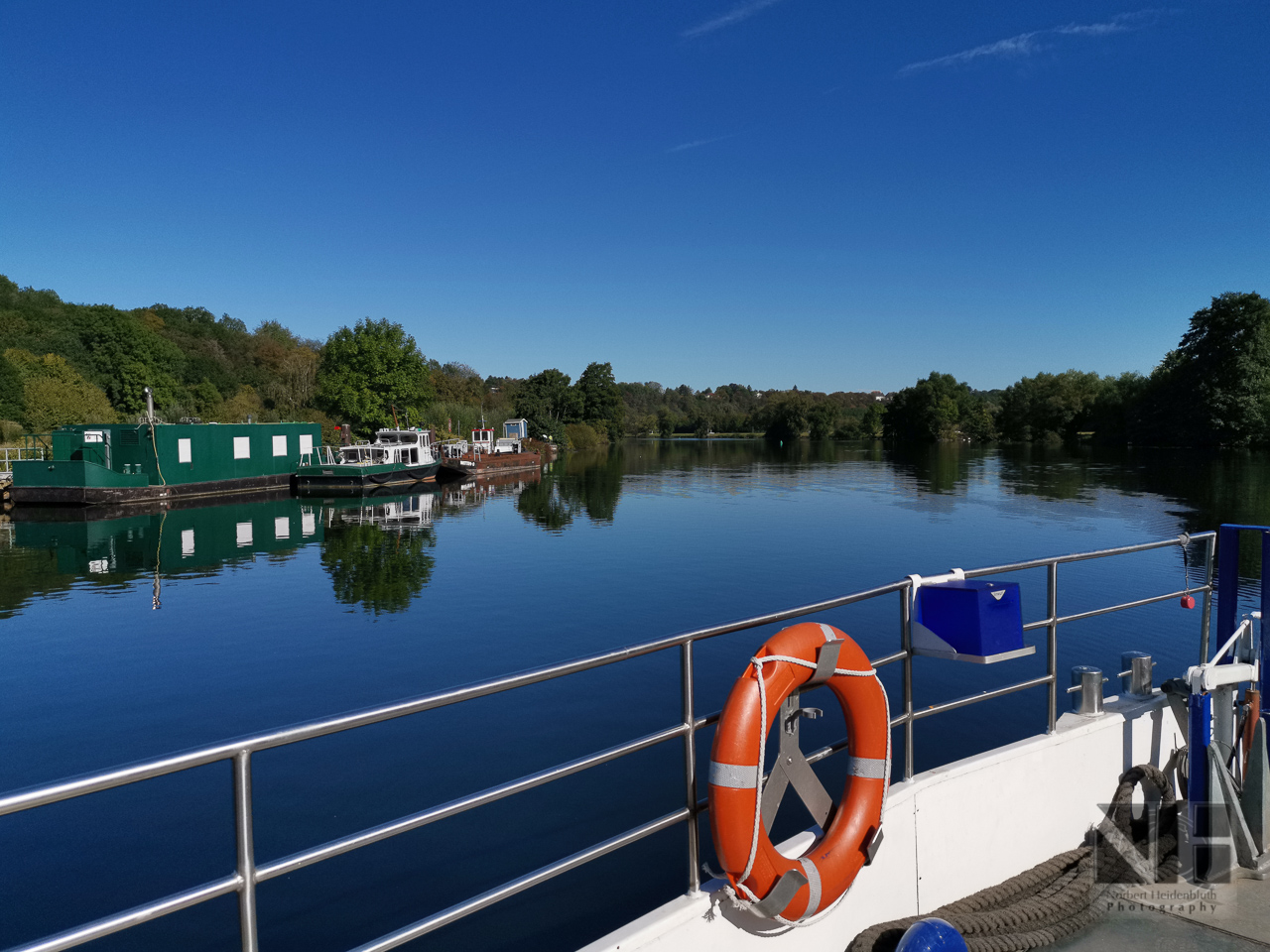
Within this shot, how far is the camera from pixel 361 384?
174ft

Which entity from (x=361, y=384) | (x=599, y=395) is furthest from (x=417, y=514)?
(x=599, y=395)

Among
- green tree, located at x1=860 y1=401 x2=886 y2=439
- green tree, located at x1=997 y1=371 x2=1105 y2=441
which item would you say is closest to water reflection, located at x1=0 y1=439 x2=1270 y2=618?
green tree, located at x1=997 y1=371 x2=1105 y2=441

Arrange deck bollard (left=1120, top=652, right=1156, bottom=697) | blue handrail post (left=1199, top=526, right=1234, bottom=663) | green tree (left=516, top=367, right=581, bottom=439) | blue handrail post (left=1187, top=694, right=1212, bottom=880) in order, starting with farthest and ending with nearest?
green tree (left=516, top=367, right=581, bottom=439)
blue handrail post (left=1199, top=526, right=1234, bottom=663)
deck bollard (left=1120, top=652, right=1156, bottom=697)
blue handrail post (left=1187, top=694, right=1212, bottom=880)

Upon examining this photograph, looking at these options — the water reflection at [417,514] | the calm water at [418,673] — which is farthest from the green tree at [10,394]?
the calm water at [418,673]

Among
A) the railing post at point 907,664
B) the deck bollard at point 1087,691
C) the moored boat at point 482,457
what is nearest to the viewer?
the railing post at point 907,664

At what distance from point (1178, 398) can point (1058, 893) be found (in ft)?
228

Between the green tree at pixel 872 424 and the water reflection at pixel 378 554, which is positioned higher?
the green tree at pixel 872 424

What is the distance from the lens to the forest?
4816cm

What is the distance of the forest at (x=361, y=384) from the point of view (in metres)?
48.2

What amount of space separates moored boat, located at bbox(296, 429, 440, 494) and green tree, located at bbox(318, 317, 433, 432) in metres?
13.0

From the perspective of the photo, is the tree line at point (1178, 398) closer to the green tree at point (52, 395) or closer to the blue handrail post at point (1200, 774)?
the blue handrail post at point (1200, 774)

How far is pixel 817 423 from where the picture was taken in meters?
120

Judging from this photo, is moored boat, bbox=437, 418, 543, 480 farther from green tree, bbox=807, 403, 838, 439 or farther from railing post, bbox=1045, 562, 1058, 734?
green tree, bbox=807, 403, 838, 439

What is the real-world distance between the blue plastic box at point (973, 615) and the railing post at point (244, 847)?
2.42 metres
